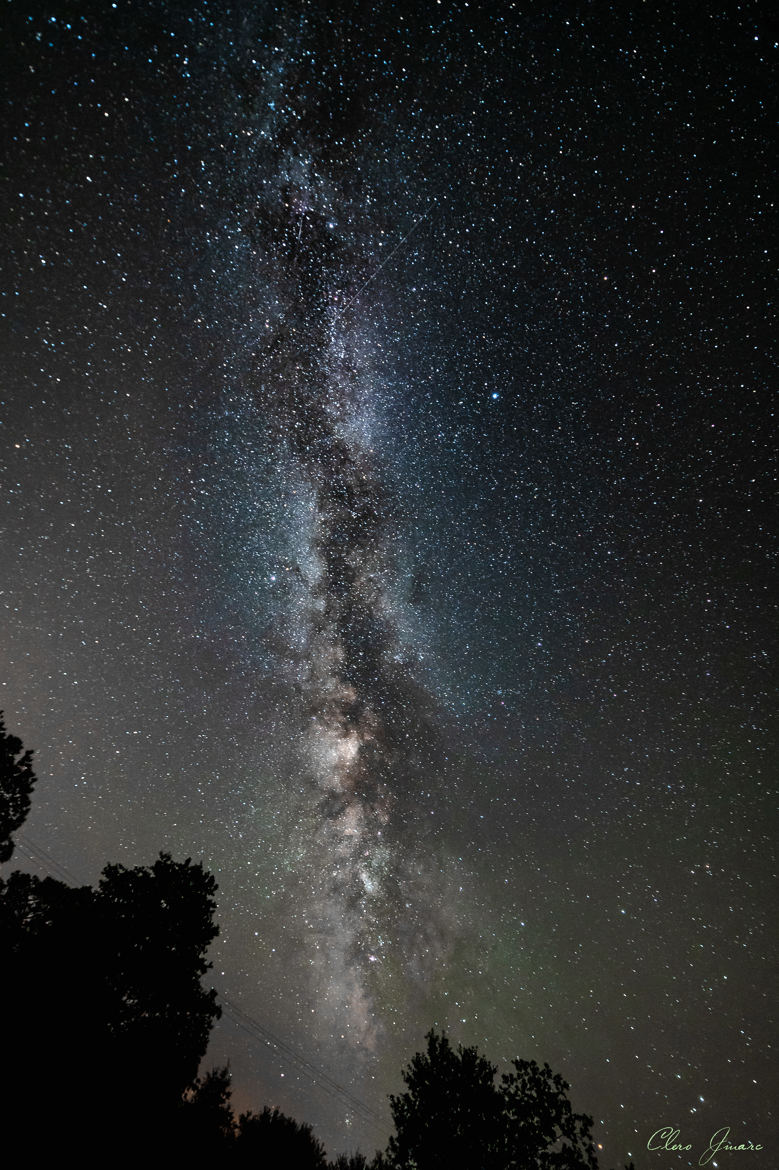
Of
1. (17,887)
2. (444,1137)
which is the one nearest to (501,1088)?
(444,1137)

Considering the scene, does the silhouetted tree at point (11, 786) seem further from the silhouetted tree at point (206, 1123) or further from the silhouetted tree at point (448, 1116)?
the silhouetted tree at point (448, 1116)

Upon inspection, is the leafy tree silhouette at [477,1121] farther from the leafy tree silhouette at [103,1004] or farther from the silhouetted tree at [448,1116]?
the leafy tree silhouette at [103,1004]

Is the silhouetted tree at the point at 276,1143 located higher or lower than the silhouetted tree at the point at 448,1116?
lower

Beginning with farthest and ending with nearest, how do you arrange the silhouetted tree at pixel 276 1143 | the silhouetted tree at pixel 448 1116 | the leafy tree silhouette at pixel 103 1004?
the silhouetted tree at pixel 276 1143 < the silhouetted tree at pixel 448 1116 < the leafy tree silhouette at pixel 103 1004

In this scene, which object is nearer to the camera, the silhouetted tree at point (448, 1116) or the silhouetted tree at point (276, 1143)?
the silhouetted tree at point (448, 1116)

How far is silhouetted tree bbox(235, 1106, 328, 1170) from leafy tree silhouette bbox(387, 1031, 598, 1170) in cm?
695

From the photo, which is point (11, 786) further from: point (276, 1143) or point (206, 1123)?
point (276, 1143)

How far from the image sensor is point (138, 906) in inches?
576

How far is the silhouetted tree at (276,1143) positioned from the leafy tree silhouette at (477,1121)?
6.95 metres

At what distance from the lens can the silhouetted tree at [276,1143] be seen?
56.2ft

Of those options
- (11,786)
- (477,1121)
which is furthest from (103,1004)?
(477,1121)

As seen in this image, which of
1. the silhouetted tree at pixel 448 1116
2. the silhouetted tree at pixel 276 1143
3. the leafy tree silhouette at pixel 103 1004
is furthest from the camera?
the silhouetted tree at pixel 276 1143

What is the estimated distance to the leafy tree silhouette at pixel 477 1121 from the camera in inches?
501

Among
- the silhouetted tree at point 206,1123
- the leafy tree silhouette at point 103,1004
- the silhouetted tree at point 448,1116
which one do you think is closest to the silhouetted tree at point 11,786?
the leafy tree silhouette at point 103,1004
